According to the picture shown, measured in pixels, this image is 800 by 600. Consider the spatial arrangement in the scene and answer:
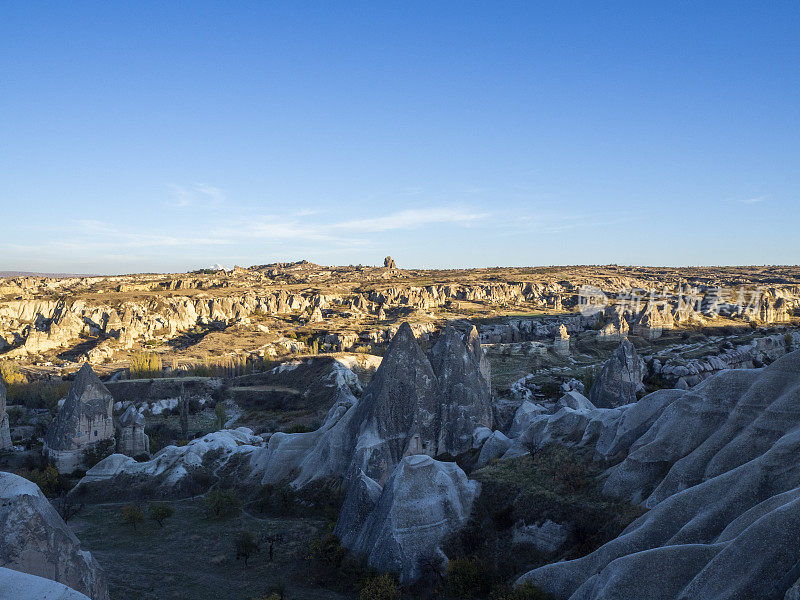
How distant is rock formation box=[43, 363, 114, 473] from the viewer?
3125 cm

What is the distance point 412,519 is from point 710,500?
7641 mm

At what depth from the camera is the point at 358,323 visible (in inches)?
4154

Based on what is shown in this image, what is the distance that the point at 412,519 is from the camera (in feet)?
49.9

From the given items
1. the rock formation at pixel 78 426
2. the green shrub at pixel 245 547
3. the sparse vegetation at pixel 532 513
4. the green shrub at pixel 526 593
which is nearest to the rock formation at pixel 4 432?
the rock formation at pixel 78 426

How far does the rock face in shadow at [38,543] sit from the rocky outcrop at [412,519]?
7.07 meters

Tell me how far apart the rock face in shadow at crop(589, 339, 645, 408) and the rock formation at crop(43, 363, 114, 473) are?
100 feet

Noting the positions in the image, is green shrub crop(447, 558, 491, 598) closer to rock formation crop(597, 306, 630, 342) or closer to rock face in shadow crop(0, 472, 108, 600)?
rock face in shadow crop(0, 472, 108, 600)

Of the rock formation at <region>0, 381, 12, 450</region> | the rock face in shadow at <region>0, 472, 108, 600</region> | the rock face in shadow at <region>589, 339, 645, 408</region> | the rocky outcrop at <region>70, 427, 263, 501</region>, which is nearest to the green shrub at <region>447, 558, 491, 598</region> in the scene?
the rock face in shadow at <region>0, 472, 108, 600</region>

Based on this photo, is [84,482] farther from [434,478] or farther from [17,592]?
[17,592]

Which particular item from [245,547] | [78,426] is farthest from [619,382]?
[78,426]

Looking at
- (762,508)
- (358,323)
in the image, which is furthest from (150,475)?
(358,323)

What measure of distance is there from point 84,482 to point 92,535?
22.8ft

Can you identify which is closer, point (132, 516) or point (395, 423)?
point (132, 516)

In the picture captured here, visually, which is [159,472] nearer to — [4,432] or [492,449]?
[4,432]
